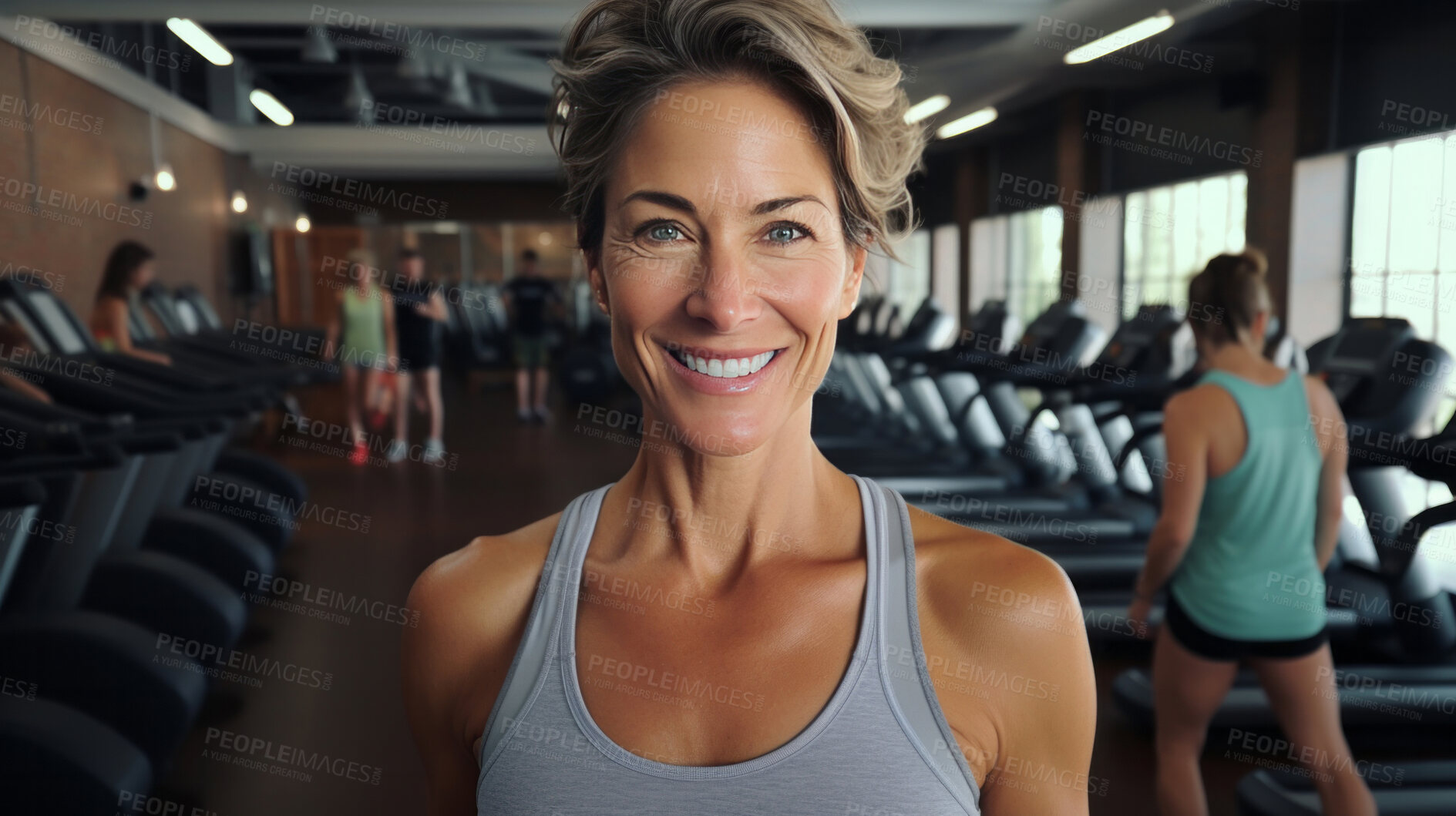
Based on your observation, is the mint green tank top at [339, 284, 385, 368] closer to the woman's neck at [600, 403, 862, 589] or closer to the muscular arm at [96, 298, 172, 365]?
the muscular arm at [96, 298, 172, 365]

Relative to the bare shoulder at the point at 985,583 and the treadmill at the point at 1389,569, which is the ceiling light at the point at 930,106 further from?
the bare shoulder at the point at 985,583

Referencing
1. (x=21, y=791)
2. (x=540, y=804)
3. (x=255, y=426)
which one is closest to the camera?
(x=540, y=804)

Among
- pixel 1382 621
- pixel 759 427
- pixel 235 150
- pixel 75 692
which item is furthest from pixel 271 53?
pixel 759 427

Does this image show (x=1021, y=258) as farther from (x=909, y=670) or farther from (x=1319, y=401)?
(x=909, y=670)

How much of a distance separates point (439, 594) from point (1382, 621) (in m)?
3.95

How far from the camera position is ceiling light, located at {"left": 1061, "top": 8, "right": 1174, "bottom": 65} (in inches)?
229

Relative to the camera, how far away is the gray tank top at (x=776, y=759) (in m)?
0.83

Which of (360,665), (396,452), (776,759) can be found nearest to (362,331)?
(396,452)

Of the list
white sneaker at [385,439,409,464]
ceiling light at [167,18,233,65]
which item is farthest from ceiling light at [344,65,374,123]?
white sneaker at [385,439,409,464]

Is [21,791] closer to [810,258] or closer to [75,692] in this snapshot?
[75,692]

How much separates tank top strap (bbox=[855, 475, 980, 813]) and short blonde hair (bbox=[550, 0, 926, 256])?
0.29 metres

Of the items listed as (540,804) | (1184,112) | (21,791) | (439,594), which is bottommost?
(21,791)

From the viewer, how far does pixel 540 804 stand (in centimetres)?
85

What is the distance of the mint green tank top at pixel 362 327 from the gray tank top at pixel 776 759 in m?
6.97
